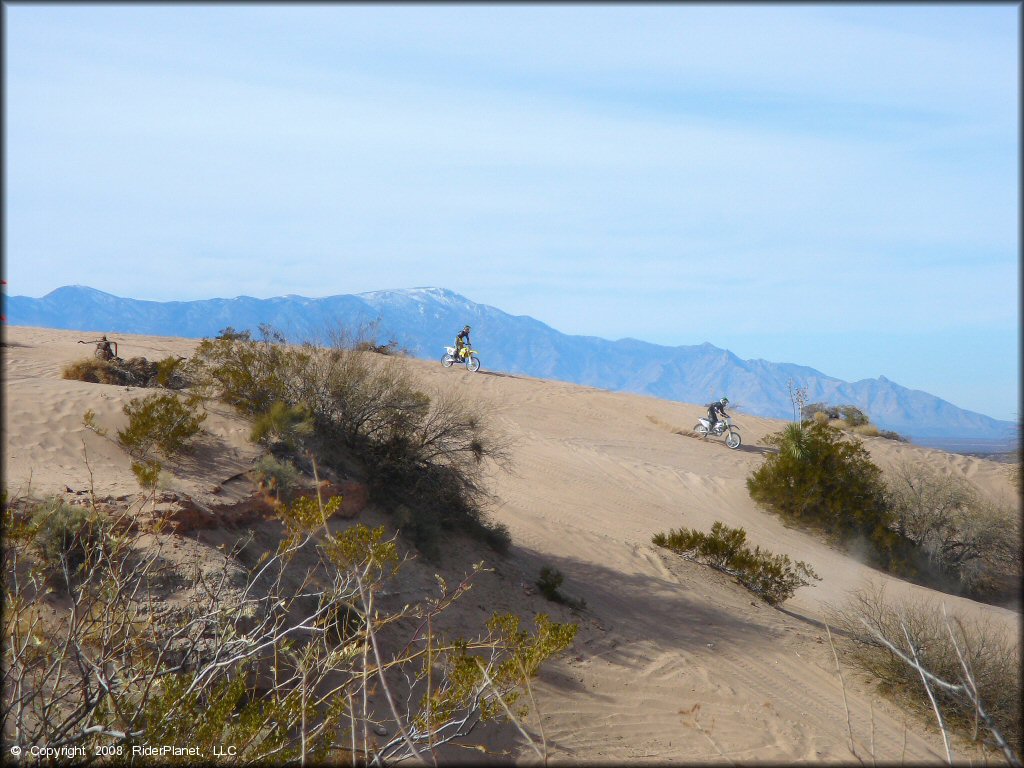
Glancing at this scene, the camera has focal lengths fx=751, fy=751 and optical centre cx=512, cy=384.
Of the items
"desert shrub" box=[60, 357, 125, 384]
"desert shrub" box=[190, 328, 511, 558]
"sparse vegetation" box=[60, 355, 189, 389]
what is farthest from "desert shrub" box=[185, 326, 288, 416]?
"desert shrub" box=[60, 357, 125, 384]

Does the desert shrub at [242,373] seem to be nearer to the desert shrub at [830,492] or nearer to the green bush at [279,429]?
the green bush at [279,429]

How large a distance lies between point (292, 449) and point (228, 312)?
52.1 meters

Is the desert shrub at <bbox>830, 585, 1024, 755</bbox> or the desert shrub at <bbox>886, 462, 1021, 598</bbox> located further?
the desert shrub at <bbox>886, 462, 1021, 598</bbox>

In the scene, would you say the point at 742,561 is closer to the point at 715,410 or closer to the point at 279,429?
the point at 279,429

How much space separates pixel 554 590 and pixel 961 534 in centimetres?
1157

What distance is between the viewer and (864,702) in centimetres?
870

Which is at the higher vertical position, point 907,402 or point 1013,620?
point 907,402

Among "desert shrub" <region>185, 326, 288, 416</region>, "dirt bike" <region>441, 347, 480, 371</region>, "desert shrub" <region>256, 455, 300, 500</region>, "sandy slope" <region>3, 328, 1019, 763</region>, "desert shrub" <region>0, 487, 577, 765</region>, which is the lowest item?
"sandy slope" <region>3, 328, 1019, 763</region>

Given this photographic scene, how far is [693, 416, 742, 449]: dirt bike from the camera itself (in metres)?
23.8

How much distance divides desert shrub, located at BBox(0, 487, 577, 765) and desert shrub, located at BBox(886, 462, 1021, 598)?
13479 mm

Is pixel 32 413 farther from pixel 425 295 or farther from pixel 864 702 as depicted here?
pixel 425 295

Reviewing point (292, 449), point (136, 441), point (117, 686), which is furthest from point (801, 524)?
point (117, 686)

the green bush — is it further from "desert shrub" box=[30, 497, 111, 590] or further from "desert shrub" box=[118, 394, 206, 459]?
"desert shrub" box=[30, 497, 111, 590]

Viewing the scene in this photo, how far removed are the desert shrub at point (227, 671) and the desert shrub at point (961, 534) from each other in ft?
44.2
